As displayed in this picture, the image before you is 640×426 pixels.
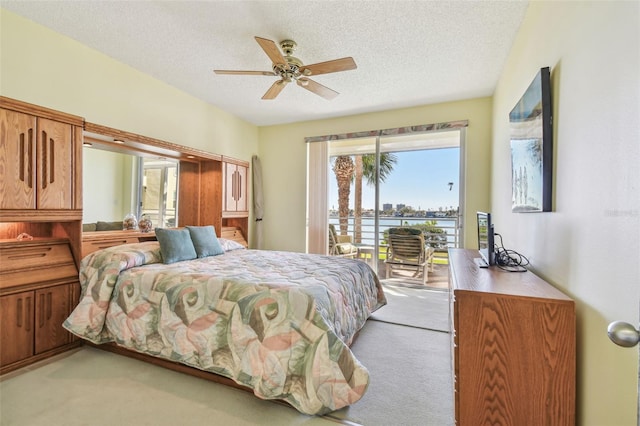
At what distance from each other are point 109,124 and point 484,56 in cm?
399

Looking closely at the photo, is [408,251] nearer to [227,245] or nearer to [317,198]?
[317,198]

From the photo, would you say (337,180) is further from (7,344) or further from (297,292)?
(7,344)

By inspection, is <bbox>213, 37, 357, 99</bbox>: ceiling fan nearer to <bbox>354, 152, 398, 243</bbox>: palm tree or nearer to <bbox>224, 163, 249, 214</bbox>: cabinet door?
<bbox>224, 163, 249, 214</bbox>: cabinet door

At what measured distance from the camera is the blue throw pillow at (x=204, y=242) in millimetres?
3154

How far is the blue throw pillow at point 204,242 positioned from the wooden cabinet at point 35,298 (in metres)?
1.04

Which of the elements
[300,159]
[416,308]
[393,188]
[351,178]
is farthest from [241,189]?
[416,308]

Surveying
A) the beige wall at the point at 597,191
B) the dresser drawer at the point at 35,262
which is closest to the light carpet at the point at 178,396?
the dresser drawer at the point at 35,262

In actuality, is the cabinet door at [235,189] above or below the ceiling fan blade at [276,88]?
below

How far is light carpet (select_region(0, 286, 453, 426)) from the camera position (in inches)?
65.2

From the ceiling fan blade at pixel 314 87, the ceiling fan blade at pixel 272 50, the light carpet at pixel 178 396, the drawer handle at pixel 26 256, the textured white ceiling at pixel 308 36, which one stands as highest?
the textured white ceiling at pixel 308 36

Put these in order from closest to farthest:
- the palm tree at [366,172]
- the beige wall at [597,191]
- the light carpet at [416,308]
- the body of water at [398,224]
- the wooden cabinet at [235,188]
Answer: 1. the beige wall at [597,191]
2. the light carpet at [416,308]
3. the wooden cabinet at [235,188]
4. the body of water at [398,224]
5. the palm tree at [366,172]

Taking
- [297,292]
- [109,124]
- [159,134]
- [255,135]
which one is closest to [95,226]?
[109,124]

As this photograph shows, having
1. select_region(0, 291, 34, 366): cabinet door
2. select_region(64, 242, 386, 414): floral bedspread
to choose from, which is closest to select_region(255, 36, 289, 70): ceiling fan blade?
select_region(64, 242, 386, 414): floral bedspread

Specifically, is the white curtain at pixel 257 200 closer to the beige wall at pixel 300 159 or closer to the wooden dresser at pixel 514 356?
the beige wall at pixel 300 159
